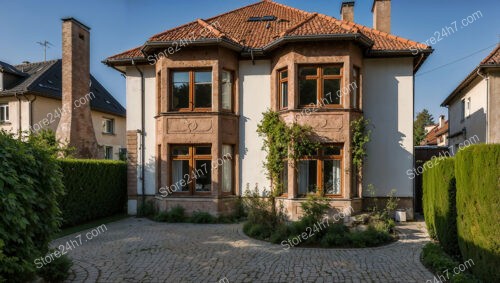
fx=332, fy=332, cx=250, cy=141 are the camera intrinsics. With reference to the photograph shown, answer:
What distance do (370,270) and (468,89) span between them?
18.3 m

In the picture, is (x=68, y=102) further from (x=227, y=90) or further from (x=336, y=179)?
(x=336, y=179)

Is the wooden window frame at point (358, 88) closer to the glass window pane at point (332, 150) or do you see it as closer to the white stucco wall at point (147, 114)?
the glass window pane at point (332, 150)

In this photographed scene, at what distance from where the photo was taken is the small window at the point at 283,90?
13.1 meters

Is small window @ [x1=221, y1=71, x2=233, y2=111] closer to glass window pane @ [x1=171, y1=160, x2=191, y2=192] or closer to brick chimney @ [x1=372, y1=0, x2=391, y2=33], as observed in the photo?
glass window pane @ [x1=171, y1=160, x2=191, y2=192]

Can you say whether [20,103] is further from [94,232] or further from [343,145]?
[343,145]

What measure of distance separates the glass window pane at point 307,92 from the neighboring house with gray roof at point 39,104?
13995mm

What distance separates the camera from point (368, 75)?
13352 millimetres

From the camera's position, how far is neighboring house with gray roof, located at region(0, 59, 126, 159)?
22.8m

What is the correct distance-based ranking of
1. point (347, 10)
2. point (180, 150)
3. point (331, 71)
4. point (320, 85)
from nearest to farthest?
point (320, 85), point (331, 71), point (180, 150), point (347, 10)

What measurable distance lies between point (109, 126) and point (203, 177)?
1925cm

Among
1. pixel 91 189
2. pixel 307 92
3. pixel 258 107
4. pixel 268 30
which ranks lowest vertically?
pixel 91 189

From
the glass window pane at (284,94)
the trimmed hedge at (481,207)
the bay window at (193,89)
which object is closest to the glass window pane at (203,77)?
the bay window at (193,89)

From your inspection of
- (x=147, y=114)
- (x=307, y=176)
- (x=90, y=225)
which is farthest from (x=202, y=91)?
(x=90, y=225)

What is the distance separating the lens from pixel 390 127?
517 inches
